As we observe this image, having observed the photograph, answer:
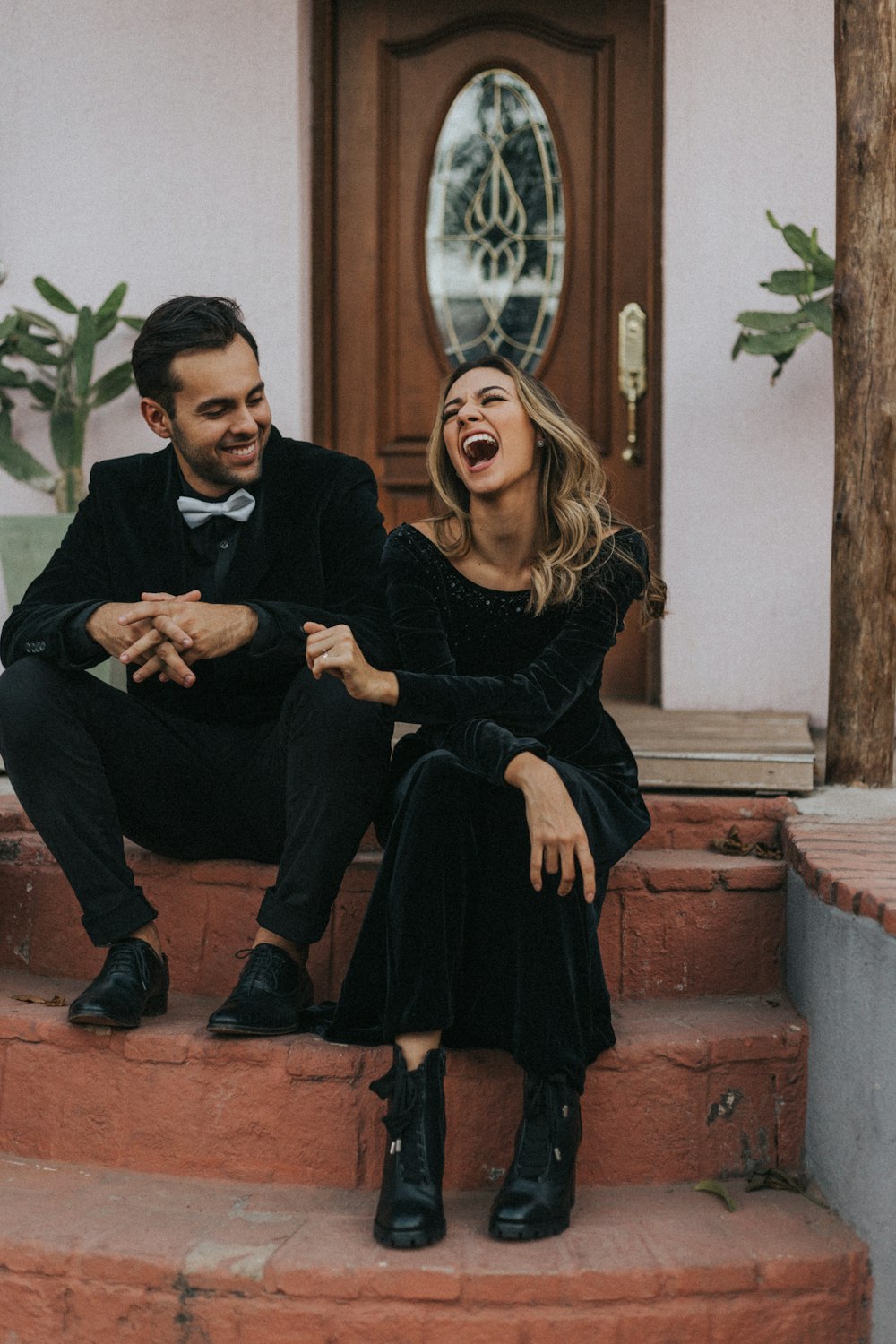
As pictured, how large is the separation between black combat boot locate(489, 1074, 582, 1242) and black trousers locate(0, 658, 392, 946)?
1.74 feet

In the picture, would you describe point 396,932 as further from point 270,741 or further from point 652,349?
point 652,349

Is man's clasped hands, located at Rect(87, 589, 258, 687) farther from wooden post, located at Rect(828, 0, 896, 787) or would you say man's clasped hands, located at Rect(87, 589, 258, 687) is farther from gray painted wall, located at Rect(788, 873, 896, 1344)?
Result: wooden post, located at Rect(828, 0, 896, 787)

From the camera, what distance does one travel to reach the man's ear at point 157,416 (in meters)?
2.91

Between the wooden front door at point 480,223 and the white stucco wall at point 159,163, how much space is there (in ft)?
0.50

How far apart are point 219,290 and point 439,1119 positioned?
125 inches

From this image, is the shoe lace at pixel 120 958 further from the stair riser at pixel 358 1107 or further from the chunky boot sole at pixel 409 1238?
the chunky boot sole at pixel 409 1238

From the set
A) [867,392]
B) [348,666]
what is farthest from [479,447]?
[867,392]

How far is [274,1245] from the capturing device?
7.08 feet

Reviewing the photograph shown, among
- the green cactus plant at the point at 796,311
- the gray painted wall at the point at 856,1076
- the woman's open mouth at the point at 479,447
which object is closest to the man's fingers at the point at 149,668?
the woman's open mouth at the point at 479,447

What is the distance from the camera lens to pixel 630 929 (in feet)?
9.09

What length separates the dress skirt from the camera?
2.21 meters

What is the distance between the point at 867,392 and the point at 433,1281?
7.42ft

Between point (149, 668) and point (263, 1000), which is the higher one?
point (149, 668)

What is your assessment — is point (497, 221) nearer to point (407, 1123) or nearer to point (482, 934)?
point (482, 934)
